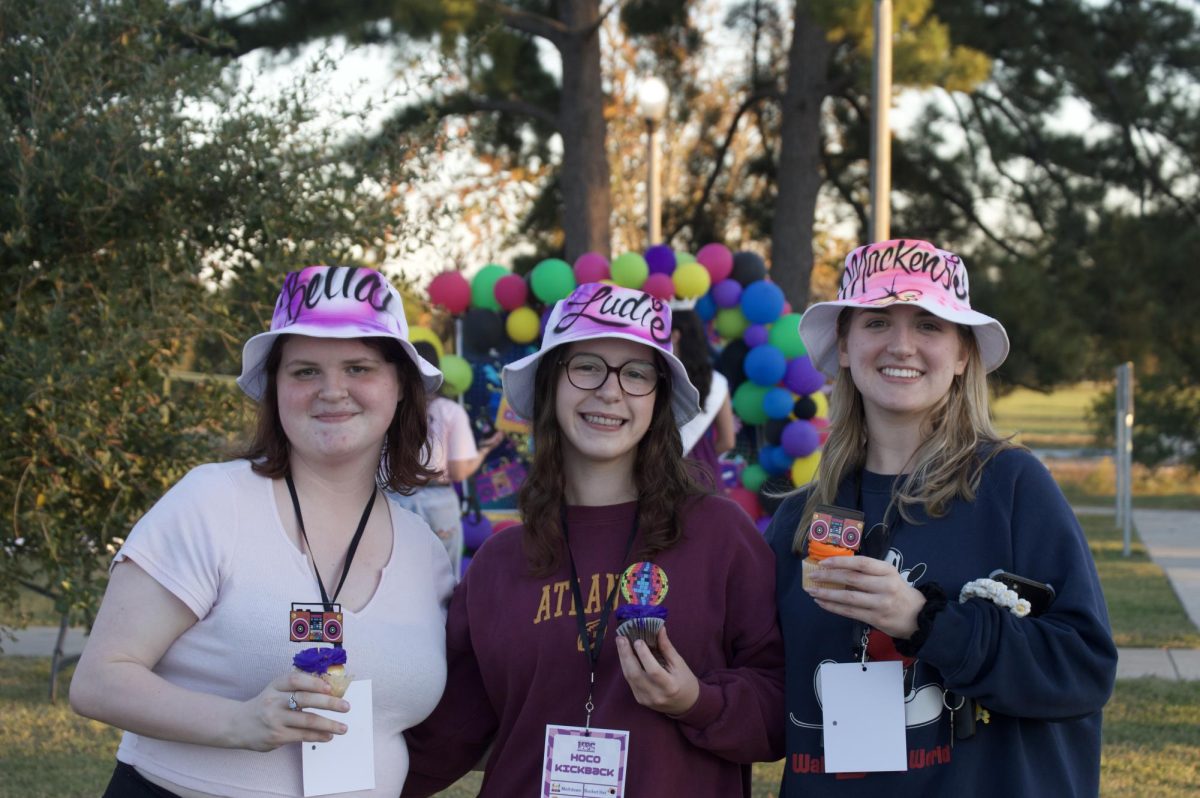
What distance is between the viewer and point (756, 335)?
9367 millimetres

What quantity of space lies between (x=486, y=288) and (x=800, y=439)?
2.50 metres

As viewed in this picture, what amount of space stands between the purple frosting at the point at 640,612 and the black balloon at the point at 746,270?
24.0 feet

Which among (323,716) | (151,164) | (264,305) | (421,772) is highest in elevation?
(151,164)

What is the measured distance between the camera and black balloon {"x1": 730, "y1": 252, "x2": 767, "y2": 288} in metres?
9.78

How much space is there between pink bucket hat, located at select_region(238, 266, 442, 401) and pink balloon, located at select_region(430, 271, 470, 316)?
6.54 meters

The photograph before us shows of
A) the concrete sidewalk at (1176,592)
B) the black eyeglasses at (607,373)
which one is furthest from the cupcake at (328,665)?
the concrete sidewalk at (1176,592)

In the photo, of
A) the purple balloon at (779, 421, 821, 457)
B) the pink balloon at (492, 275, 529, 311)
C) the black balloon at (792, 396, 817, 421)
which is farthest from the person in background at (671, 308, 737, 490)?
the pink balloon at (492, 275, 529, 311)

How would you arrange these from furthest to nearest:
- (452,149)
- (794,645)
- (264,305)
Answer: (452,149) < (264,305) < (794,645)

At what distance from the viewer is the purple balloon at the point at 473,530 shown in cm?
913

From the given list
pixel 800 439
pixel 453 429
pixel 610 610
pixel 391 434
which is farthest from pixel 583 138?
pixel 610 610

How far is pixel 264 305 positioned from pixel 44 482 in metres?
1.08

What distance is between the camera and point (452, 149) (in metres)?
6.19

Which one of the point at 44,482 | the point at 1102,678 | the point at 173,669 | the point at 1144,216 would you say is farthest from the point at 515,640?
the point at 1144,216

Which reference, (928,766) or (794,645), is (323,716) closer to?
(794,645)
